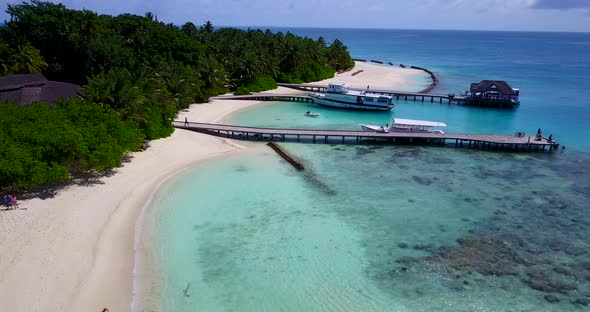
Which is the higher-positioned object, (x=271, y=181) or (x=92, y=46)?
(x=92, y=46)

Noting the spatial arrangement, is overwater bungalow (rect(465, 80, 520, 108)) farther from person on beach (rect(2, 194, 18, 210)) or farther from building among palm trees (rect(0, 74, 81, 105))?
person on beach (rect(2, 194, 18, 210))

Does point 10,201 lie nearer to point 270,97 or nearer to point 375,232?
point 375,232

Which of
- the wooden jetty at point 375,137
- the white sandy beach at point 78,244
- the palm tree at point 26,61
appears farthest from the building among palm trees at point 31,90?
the white sandy beach at point 78,244

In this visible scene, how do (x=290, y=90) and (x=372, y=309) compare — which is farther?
(x=290, y=90)

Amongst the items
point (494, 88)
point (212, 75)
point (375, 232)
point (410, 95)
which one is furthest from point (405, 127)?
point (494, 88)

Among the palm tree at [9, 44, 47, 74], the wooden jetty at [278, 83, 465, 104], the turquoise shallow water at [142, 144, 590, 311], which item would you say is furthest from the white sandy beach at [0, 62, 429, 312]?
the wooden jetty at [278, 83, 465, 104]

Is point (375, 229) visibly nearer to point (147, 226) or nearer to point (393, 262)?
point (393, 262)

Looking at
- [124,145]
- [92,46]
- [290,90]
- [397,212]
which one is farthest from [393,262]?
[290,90]
